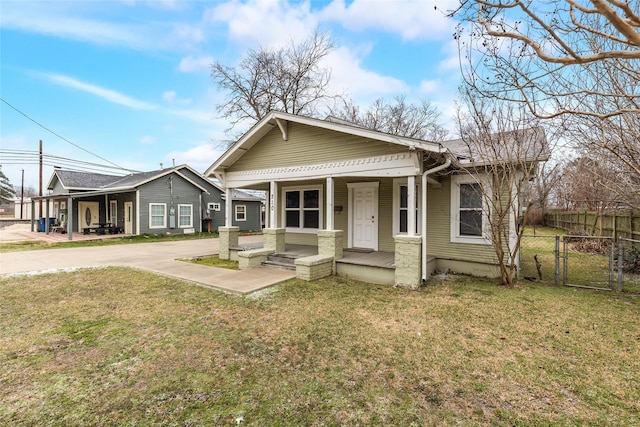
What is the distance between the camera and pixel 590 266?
340 inches

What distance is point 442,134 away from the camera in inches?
969

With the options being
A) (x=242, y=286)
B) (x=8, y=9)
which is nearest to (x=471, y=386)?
(x=242, y=286)

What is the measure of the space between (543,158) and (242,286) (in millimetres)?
6771

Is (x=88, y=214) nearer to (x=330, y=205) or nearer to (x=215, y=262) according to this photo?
(x=215, y=262)

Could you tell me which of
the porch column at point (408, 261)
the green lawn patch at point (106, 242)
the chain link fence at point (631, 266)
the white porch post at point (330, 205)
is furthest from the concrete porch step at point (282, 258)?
the green lawn patch at point (106, 242)

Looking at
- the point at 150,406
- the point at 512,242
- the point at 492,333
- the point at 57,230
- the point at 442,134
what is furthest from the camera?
the point at 442,134

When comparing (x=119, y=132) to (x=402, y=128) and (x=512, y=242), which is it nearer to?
(x=402, y=128)

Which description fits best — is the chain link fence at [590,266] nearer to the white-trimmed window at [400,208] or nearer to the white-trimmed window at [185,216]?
the white-trimmed window at [400,208]

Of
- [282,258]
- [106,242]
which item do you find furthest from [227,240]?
[106,242]

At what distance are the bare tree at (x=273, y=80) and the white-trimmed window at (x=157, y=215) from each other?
7.89m

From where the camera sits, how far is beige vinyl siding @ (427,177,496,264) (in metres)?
7.44

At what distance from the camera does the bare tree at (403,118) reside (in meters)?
24.7

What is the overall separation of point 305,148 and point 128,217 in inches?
623

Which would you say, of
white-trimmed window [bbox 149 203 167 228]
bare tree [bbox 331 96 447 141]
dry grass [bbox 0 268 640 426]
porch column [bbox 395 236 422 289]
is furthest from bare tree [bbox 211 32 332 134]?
dry grass [bbox 0 268 640 426]
